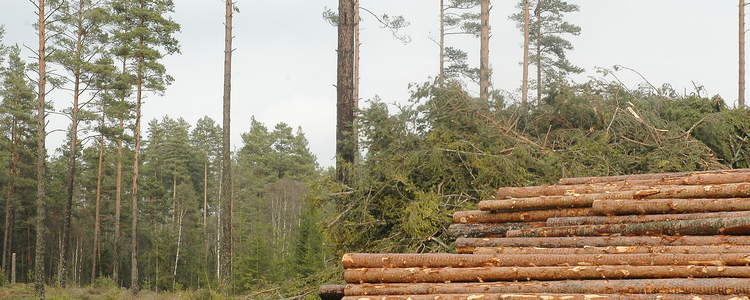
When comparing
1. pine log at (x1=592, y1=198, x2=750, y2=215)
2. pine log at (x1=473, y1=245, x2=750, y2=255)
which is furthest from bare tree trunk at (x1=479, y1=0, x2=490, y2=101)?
pine log at (x1=473, y1=245, x2=750, y2=255)

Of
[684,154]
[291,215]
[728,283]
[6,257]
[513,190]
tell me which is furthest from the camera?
[291,215]

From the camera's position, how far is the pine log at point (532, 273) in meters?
3.61

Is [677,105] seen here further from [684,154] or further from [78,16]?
[78,16]

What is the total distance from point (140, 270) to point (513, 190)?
40.8m

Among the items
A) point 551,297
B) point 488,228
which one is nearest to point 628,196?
point 488,228

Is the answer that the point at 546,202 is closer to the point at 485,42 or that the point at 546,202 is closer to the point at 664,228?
the point at 664,228

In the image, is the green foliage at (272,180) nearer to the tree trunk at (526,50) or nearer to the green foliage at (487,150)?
the tree trunk at (526,50)

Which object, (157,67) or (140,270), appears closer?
(157,67)

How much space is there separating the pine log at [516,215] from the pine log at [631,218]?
0.16 m

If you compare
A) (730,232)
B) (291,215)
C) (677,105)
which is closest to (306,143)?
(291,215)

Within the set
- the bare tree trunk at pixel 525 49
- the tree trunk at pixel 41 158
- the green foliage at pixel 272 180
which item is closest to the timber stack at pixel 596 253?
the tree trunk at pixel 41 158

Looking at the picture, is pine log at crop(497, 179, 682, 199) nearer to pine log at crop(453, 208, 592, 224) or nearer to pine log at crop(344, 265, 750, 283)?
pine log at crop(453, 208, 592, 224)

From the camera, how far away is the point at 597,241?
426 centimetres

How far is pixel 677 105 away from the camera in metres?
8.88
